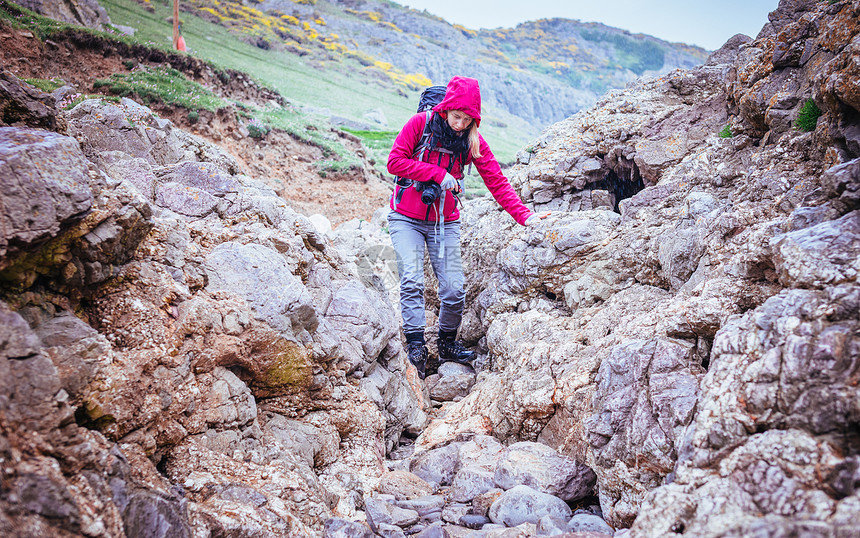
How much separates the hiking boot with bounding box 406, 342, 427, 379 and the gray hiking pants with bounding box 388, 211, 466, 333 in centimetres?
27

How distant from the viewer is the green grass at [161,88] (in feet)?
48.3

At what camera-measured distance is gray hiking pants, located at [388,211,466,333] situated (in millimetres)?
6727

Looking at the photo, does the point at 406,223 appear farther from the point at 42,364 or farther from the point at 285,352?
the point at 42,364

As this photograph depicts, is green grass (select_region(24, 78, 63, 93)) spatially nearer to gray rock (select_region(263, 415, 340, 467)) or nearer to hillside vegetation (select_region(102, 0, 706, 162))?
gray rock (select_region(263, 415, 340, 467))

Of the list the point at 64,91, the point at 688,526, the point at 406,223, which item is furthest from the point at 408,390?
the point at 64,91

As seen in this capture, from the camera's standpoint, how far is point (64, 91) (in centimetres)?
952

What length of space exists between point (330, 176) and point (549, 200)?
13583 mm

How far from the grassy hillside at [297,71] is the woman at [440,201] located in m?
22.4

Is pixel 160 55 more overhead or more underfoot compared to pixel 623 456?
more overhead

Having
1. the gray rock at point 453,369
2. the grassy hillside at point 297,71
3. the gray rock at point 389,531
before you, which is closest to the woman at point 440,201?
the gray rock at point 453,369

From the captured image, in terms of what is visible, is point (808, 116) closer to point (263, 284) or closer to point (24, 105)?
point (263, 284)

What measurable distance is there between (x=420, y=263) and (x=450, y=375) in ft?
5.99

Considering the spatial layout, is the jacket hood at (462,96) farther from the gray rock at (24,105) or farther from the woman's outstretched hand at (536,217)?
the gray rock at (24,105)

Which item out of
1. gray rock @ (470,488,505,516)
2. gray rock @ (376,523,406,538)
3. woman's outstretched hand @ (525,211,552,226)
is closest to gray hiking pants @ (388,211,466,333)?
woman's outstretched hand @ (525,211,552,226)
